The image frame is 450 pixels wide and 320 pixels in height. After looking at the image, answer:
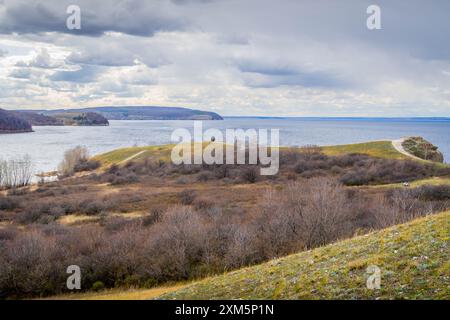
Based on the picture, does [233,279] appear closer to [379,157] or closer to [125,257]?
[125,257]

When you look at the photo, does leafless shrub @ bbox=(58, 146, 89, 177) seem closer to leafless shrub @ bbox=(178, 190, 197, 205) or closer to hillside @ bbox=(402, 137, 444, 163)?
leafless shrub @ bbox=(178, 190, 197, 205)

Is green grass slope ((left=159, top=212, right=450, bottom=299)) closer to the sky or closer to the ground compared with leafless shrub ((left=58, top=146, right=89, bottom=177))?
closer to the sky

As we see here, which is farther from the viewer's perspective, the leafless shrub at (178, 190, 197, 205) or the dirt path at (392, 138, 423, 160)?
the dirt path at (392, 138, 423, 160)

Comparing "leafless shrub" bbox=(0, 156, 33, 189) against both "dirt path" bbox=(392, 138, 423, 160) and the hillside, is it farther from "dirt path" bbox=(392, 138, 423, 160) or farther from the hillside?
the hillside

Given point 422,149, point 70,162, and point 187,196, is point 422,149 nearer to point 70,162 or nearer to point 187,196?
point 187,196

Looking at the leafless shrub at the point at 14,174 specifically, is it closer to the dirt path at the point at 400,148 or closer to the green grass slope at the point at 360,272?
the dirt path at the point at 400,148

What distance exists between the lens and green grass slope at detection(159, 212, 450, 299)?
1078 cm

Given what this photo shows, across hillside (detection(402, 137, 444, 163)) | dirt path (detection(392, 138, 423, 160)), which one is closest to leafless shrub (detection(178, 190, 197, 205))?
dirt path (detection(392, 138, 423, 160))

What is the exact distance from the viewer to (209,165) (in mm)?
88125

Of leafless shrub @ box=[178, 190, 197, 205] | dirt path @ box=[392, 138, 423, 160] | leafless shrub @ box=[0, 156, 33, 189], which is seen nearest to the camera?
leafless shrub @ box=[178, 190, 197, 205]

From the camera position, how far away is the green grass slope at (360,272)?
35.4 ft

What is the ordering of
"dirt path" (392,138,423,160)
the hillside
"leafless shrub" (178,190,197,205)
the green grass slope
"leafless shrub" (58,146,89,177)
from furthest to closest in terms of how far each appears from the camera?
"leafless shrub" (58,146,89,177) → the hillside → "dirt path" (392,138,423,160) → "leafless shrub" (178,190,197,205) → the green grass slope

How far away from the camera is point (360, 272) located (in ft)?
42.0
